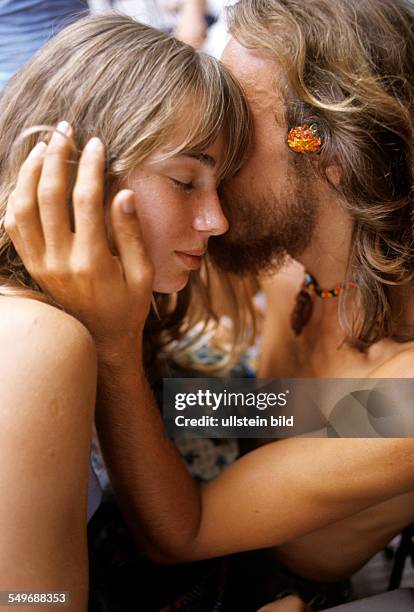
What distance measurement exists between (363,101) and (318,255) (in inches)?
11.3

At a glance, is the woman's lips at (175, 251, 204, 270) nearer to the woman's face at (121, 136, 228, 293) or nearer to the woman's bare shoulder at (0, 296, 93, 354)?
the woman's face at (121, 136, 228, 293)

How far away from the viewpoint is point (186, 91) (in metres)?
0.90

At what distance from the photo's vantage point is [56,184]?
78cm

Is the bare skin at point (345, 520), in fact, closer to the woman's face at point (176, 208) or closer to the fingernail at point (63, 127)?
the woman's face at point (176, 208)

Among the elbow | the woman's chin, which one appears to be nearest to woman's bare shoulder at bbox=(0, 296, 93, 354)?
the woman's chin

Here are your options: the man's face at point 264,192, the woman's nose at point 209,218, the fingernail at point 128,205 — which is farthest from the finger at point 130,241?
the man's face at point 264,192

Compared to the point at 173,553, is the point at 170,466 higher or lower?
higher

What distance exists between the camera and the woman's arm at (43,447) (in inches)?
27.2

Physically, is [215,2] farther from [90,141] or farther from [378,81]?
[90,141]

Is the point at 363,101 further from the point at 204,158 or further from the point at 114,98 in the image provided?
the point at 114,98

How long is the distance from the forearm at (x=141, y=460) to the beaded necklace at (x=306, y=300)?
17.3 inches

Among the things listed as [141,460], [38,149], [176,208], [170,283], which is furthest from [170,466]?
[38,149]

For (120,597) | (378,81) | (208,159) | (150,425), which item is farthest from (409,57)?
(120,597)

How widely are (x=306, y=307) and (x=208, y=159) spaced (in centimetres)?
53
